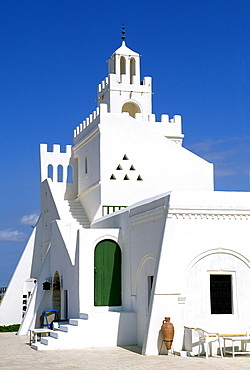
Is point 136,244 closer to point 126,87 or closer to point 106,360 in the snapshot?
point 106,360

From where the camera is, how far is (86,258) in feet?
60.6

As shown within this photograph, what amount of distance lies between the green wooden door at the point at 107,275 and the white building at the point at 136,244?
0.11ft

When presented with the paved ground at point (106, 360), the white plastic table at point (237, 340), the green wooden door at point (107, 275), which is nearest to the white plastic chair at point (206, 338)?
the white plastic table at point (237, 340)

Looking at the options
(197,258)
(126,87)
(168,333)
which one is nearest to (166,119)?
(126,87)

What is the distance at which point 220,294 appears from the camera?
15.8m

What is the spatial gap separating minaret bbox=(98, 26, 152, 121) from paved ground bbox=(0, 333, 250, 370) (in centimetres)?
1461

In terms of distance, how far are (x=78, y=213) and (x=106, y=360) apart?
41.9 feet

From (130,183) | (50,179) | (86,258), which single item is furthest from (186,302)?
(50,179)

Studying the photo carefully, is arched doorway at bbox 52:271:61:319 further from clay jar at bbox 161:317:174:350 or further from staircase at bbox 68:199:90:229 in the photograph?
clay jar at bbox 161:317:174:350

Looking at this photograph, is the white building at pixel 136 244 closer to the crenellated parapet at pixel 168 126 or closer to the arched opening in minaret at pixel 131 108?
the crenellated parapet at pixel 168 126

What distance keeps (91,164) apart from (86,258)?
8.16 metres

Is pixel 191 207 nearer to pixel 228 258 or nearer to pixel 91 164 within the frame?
pixel 228 258

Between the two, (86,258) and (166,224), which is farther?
(86,258)

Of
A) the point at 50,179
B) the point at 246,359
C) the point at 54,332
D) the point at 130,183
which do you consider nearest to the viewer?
the point at 246,359
